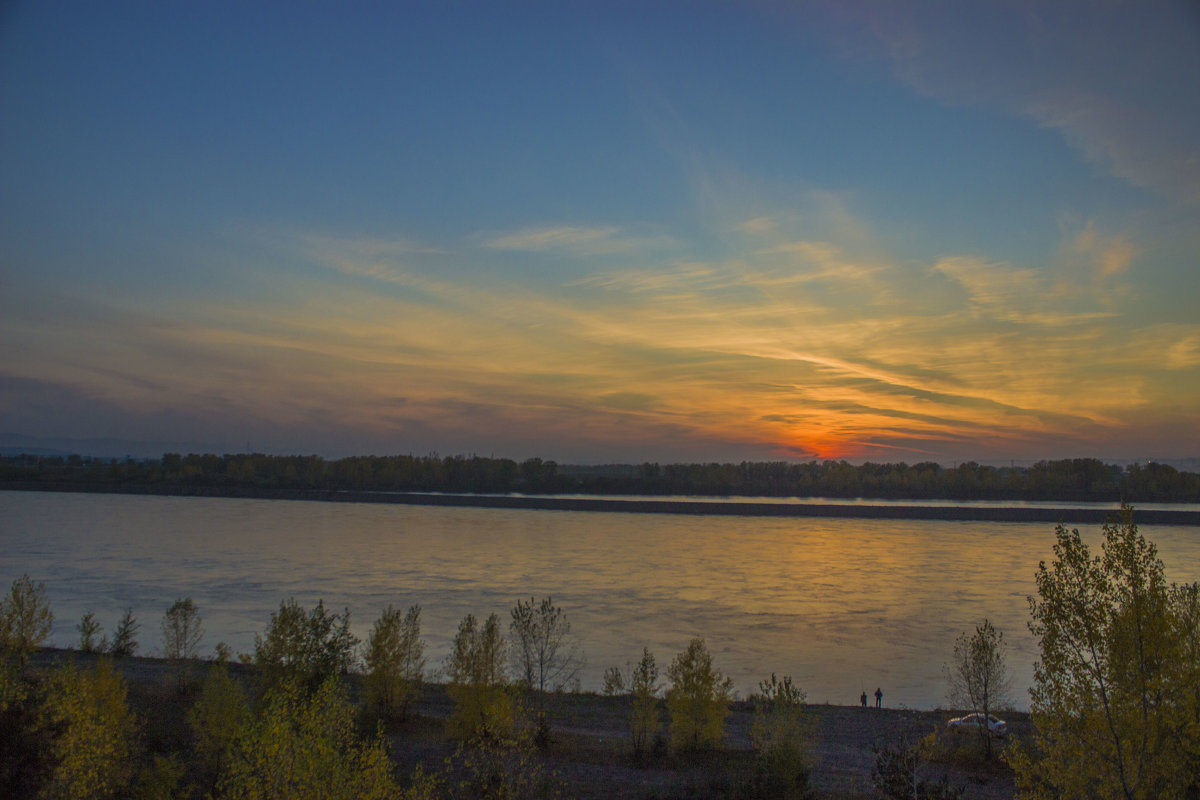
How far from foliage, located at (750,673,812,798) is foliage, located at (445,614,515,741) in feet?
10.7

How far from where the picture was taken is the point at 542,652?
48.0 ft

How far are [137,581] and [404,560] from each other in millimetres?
9630

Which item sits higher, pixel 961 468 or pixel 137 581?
pixel 961 468

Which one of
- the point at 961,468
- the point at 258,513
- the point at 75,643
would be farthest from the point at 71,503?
the point at 961,468

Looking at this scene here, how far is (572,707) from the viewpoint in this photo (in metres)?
14.2

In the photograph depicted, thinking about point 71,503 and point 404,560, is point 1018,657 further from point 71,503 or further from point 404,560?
point 71,503

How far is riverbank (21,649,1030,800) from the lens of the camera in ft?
33.3

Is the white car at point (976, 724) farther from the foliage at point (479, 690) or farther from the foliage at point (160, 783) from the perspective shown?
the foliage at point (160, 783)

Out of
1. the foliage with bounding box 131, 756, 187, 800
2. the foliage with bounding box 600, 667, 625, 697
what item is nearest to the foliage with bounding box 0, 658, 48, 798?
the foliage with bounding box 131, 756, 187, 800

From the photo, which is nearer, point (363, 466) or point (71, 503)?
point (71, 503)

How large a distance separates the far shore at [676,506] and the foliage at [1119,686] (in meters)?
47.2

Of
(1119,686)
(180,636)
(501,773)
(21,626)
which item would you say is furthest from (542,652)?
(1119,686)

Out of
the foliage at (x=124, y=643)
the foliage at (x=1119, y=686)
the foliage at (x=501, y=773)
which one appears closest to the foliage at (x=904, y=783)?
the foliage at (x=1119, y=686)

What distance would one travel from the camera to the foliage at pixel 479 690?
411 inches
